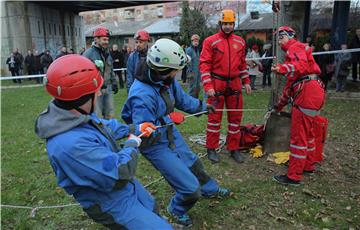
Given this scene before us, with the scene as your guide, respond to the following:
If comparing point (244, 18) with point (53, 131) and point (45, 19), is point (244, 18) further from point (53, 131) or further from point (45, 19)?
point (53, 131)

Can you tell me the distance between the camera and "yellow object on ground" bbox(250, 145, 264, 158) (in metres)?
5.85

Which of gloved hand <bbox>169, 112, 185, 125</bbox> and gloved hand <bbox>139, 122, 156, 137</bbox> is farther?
gloved hand <bbox>169, 112, 185, 125</bbox>

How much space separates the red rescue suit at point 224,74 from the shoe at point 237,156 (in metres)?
0.15

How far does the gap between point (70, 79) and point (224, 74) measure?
11.2 feet

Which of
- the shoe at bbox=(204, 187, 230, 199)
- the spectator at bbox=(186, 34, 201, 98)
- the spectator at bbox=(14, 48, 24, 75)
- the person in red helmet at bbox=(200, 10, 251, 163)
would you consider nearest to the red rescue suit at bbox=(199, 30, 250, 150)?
the person in red helmet at bbox=(200, 10, 251, 163)

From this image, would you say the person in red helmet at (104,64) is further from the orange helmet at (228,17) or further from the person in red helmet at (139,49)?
the orange helmet at (228,17)

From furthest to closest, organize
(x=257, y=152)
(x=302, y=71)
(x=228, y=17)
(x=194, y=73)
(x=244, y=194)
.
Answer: (x=194, y=73)
(x=257, y=152)
(x=228, y=17)
(x=244, y=194)
(x=302, y=71)

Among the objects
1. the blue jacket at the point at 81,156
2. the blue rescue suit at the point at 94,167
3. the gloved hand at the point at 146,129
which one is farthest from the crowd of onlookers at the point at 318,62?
the blue jacket at the point at 81,156

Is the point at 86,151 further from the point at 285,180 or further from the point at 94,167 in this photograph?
the point at 285,180

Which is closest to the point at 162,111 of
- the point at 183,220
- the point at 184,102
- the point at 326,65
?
the point at 184,102

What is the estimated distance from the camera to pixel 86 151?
7.38 feet

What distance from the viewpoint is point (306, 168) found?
204 inches

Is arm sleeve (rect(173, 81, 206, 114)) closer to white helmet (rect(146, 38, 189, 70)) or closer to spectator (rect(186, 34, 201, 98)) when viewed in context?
white helmet (rect(146, 38, 189, 70))

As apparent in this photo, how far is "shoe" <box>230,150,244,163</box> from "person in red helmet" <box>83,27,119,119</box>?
2.84 meters
